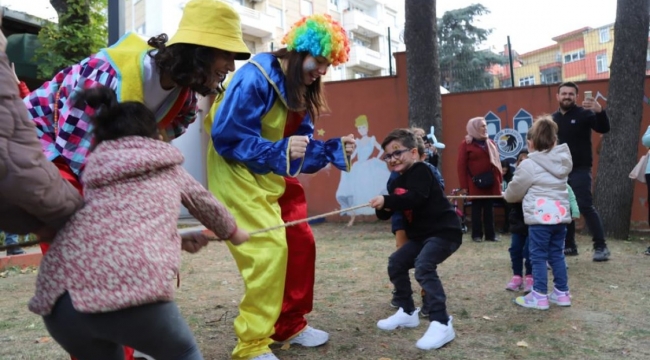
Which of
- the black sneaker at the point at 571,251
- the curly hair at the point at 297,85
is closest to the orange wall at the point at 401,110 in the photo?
the black sneaker at the point at 571,251

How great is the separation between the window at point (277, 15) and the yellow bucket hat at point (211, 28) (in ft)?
113

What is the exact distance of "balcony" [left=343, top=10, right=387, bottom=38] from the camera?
1731 inches

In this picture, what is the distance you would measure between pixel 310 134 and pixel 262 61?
21.7 inches

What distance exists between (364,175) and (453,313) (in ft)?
22.9

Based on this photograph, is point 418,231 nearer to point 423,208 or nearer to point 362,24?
point 423,208

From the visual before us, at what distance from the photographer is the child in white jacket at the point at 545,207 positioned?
448 centimetres

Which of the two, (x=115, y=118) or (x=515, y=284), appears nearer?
(x=115, y=118)

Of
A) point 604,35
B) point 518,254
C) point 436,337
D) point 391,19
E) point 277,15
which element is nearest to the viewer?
point 436,337

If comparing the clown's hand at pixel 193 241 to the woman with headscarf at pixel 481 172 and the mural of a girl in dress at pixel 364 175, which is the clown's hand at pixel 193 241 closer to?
the woman with headscarf at pixel 481 172

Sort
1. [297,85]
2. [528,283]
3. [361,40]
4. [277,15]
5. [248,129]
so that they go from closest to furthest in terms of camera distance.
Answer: [248,129]
[297,85]
[528,283]
[277,15]
[361,40]

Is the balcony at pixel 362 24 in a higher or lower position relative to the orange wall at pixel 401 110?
higher

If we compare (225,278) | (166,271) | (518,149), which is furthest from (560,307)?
(518,149)

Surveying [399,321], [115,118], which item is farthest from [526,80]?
[115,118]

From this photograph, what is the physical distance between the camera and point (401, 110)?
36.2ft
